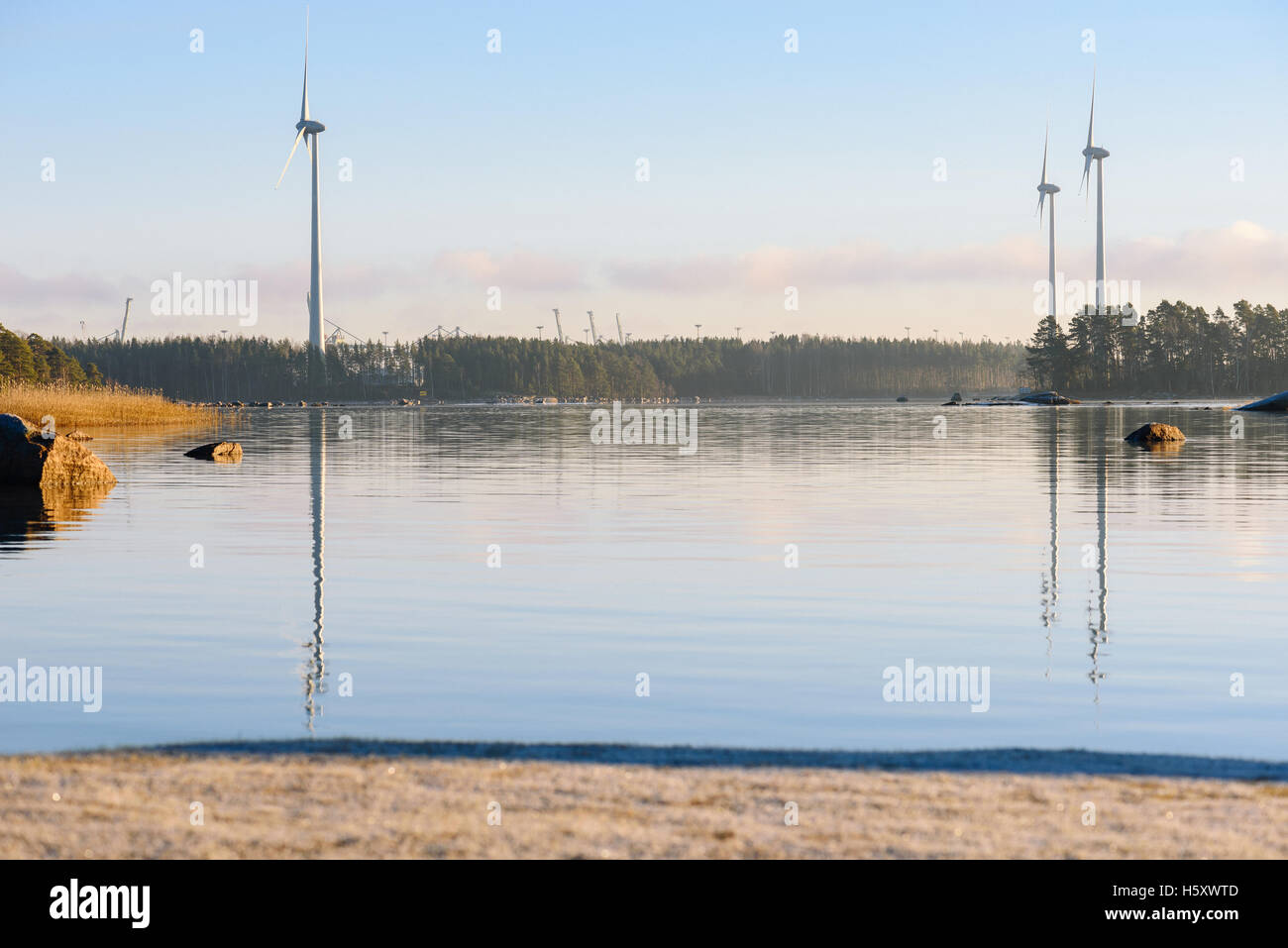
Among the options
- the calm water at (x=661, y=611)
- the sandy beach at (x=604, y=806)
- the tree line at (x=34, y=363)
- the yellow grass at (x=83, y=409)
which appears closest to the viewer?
the sandy beach at (x=604, y=806)

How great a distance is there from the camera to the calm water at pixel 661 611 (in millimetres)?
12555

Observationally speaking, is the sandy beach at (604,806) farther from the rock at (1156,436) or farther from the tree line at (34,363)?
the tree line at (34,363)

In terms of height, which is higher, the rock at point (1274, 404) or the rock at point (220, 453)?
the rock at point (1274, 404)

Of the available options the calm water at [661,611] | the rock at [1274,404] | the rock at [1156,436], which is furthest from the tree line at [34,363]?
the rock at [1274,404]

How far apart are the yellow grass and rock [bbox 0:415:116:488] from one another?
→ 27.1 meters

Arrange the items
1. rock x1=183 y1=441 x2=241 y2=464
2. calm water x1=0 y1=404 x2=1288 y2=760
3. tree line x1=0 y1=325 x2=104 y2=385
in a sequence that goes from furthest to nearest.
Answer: tree line x1=0 y1=325 x2=104 y2=385
rock x1=183 y1=441 x2=241 y2=464
calm water x1=0 y1=404 x2=1288 y2=760

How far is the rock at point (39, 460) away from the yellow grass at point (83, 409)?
2712 cm

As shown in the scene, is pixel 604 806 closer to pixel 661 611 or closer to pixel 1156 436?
pixel 661 611

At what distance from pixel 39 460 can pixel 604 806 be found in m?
38.5

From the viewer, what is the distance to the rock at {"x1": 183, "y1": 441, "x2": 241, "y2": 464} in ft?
188

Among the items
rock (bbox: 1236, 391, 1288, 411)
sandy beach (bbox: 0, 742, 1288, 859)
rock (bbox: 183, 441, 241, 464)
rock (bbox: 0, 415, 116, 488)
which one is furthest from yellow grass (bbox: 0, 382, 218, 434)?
rock (bbox: 1236, 391, 1288, 411)

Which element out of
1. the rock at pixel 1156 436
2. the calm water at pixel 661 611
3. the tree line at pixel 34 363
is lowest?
the calm water at pixel 661 611

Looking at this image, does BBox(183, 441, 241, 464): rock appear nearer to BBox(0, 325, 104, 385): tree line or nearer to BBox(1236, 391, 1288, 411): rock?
BBox(0, 325, 104, 385): tree line

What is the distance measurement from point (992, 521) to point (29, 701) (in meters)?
23.7
